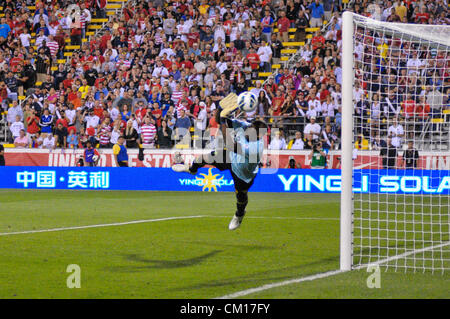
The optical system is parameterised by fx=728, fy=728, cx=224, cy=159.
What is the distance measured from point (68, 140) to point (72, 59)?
5.13 meters

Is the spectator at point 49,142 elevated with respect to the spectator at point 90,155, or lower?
elevated

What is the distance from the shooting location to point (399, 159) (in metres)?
22.2

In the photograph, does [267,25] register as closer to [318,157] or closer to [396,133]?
[318,157]

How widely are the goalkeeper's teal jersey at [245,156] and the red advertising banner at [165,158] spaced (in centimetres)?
1062

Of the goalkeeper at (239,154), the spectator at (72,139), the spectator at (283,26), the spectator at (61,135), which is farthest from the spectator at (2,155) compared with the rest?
the goalkeeper at (239,154)

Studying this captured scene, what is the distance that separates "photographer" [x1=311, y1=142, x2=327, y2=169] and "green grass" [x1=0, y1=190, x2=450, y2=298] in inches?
190

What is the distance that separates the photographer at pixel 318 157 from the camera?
930 inches

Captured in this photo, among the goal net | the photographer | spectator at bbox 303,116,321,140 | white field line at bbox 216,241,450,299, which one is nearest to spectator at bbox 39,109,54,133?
spectator at bbox 303,116,321,140

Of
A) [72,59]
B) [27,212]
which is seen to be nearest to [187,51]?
[72,59]

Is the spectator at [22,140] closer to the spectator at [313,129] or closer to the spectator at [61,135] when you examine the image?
the spectator at [61,135]

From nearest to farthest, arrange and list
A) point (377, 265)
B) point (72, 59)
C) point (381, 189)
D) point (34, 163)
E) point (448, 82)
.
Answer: point (377, 265)
point (448, 82)
point (381, 189)
point (34, 163)
point (72, 59)

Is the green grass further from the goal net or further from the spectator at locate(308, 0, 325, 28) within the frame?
the spectator at locate(308, 0, 325, 28)

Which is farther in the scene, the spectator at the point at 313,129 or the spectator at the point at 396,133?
the spectator at the point at 313,129

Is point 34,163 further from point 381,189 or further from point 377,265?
point 377,265
